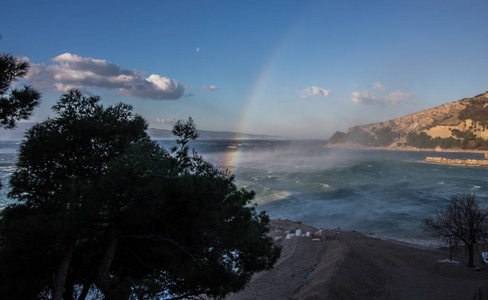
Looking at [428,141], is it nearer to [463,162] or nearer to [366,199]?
[463,162]

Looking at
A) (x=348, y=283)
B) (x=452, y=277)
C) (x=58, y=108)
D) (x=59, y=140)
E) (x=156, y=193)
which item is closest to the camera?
(x=156, y=193)

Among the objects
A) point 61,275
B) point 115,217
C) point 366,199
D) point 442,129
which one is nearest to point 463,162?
point 366,199

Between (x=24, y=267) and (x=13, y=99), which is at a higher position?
(x=13, y=99)

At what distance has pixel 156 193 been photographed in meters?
4.79

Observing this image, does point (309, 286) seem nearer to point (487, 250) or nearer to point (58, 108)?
point (58, 108)

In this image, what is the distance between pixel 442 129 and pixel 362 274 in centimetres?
16457

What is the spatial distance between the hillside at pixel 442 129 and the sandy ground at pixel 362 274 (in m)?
143

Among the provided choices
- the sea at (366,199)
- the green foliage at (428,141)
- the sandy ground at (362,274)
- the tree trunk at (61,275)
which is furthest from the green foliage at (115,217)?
the green foliage at (428,141)

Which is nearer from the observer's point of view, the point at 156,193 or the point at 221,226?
the point at 156,193

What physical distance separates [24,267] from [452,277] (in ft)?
59.9

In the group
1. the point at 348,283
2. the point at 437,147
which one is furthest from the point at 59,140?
the point at 437,147

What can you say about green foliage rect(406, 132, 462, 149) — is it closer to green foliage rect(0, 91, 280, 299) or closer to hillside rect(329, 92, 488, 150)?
hillside rect(329, 92, 488, 150)

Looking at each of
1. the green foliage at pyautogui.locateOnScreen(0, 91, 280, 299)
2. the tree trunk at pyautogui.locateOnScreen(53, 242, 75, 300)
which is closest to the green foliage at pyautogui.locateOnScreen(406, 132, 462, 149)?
the green foliage at pyautogui.locateOnScreen(0, 91, 280, 299)

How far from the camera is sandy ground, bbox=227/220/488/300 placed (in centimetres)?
1270
